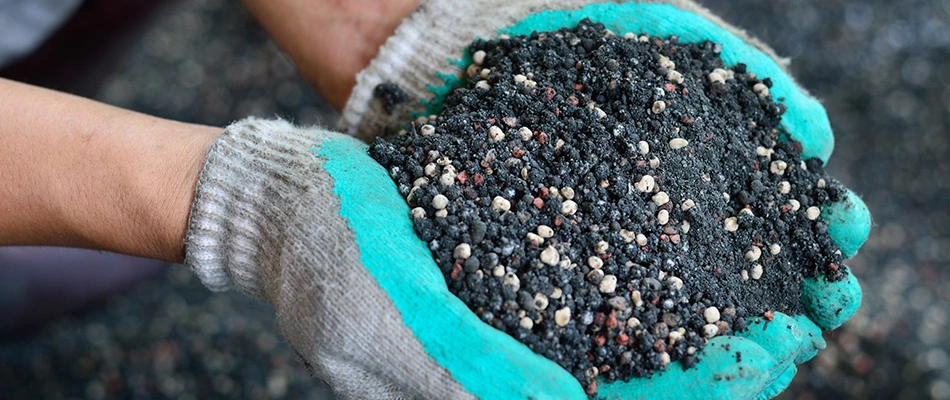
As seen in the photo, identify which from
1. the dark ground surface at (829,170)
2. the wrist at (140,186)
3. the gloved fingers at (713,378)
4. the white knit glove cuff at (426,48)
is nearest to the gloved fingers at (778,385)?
the gloved fingers at (713,378)

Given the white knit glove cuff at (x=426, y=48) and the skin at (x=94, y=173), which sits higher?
the white knit glove cuff at (x=426, y=48)

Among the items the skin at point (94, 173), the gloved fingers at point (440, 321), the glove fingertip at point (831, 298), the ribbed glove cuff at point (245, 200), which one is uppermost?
the glove fingertip at point (831, 298)

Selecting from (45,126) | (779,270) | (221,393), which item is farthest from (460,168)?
(221,393)

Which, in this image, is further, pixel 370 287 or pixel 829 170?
pixel 829 170

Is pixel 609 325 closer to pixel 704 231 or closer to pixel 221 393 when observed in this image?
pixel 704 231

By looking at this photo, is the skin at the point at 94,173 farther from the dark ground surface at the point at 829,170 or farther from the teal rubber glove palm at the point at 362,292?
the dark ground surface at the point at 829,170

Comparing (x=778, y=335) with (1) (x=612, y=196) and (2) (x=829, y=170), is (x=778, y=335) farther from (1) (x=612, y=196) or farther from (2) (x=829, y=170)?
(2) (x=829, y=170)

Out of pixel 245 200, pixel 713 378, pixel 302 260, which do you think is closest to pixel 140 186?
pixel 245 200
